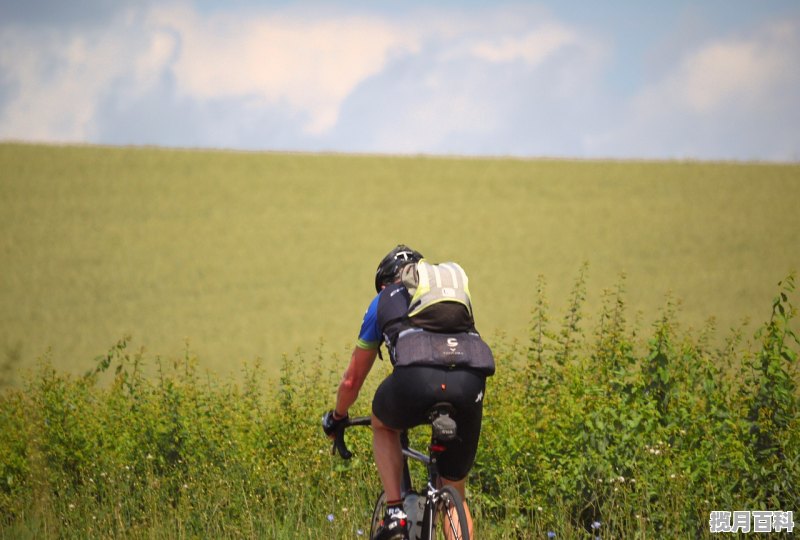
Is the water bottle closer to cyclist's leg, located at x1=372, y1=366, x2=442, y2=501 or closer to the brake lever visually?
cyclist's leg, located at x1=372, y1=366, x2=442, y2=501

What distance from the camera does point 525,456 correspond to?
6422 millimetres

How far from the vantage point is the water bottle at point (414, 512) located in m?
4.32

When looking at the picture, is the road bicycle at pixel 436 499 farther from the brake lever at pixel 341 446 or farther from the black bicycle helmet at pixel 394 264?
the black bicycle helmet at pixel 394 264

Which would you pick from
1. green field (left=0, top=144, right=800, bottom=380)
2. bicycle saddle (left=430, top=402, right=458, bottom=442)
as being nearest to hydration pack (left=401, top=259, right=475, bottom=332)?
bicycle saddle (left=430, top=402, right=458, bottom=442)

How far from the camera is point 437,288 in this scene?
4.18 meters

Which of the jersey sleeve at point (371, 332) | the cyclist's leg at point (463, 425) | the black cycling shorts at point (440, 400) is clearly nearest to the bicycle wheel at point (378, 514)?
the cyclist's leg at point (463, 425)

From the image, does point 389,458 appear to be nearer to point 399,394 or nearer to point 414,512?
point 414,512

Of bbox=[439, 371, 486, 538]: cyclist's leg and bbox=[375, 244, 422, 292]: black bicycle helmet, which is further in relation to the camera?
bbox=[375, 244, 422, 292]: black bicycle helmet

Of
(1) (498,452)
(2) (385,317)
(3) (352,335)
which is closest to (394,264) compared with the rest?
(2) (385,317)

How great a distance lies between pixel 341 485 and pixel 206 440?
1288 mm

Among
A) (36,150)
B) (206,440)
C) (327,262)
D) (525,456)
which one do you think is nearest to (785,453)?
(525,456)

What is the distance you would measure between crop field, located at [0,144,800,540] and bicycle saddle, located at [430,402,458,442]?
197cm

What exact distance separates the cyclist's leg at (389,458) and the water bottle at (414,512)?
2.4 inches

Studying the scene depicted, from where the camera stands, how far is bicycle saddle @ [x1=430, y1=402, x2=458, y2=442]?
3955 millimetres
